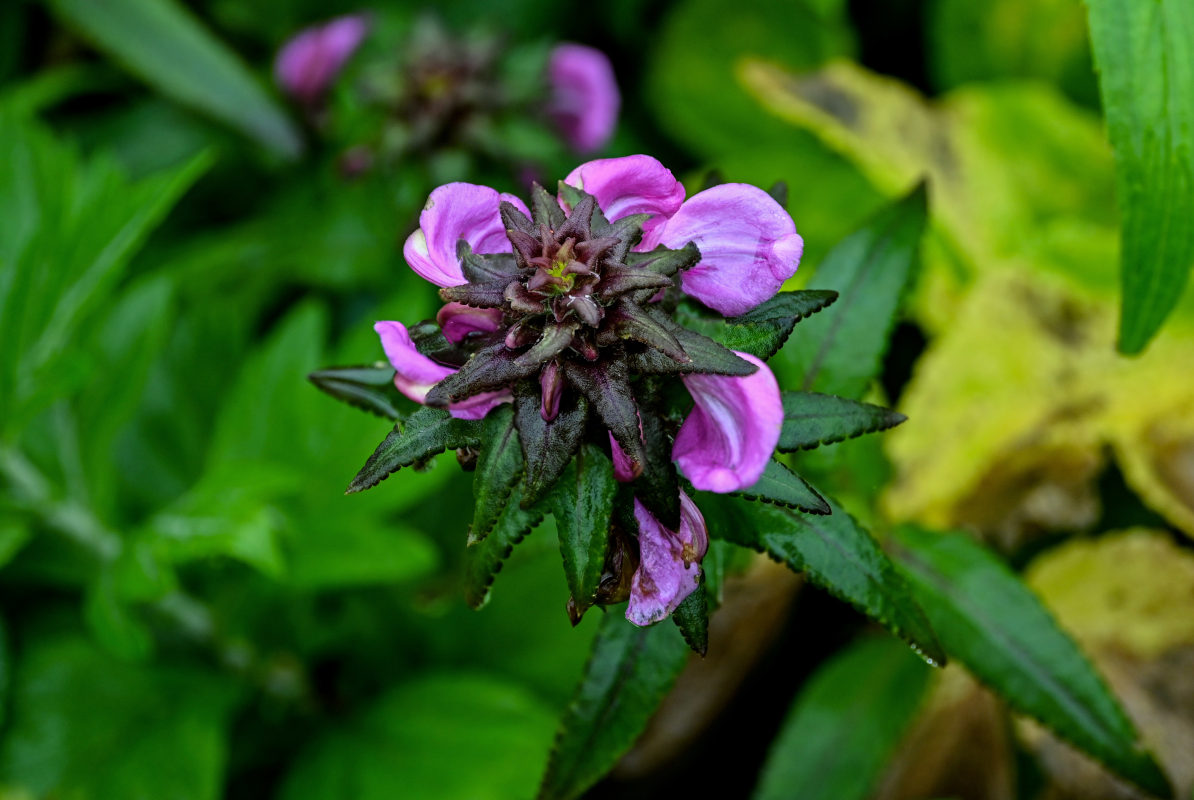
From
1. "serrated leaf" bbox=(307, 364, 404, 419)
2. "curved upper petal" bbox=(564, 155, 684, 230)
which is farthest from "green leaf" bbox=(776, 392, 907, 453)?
"serrated leaf" bbox=(307, 364, 404, 419)

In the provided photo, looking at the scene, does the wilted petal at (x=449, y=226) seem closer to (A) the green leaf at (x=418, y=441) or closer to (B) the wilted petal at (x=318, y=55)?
(A) the green leaf at (x=418, y=441)

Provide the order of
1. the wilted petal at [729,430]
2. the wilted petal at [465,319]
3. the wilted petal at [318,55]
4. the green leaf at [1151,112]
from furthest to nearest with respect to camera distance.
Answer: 1. the wilted petal at [318,55]
2. the green leaf at [1151,112]
3. the wilted petal at [465,319]
4. the wilted petal at [729,430]

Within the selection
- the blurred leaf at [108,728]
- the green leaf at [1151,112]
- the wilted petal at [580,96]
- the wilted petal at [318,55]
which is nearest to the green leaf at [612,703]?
the green leaf at [1151,112]

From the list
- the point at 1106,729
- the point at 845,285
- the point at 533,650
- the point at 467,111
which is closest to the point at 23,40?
the point at 467,111

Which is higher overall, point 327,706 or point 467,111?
point 467,111

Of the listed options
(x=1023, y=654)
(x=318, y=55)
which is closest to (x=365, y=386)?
(x=1023, y=654)

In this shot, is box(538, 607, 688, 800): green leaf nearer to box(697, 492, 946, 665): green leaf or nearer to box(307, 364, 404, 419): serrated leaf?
box(697, 492, 946, 665): green leaf

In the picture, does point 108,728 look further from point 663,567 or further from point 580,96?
point 580,96

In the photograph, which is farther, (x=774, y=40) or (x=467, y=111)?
(x=774, y=40)

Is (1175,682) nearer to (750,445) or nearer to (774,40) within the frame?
(750,445)
